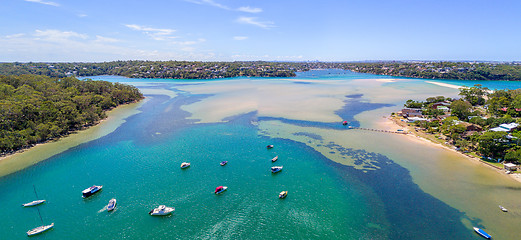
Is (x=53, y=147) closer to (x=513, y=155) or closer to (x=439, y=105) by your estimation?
(x=513, y=155)

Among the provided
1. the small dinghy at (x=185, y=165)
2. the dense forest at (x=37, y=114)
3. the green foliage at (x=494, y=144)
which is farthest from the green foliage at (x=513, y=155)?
the dense forest at (x=37, y=114)

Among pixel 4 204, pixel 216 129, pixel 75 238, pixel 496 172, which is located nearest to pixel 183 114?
pixel 216 129

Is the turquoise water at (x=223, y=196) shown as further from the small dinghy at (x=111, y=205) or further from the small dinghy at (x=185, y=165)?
the small dinghy at (x=185, y=165)

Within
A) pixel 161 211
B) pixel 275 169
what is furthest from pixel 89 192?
pixel 275 169

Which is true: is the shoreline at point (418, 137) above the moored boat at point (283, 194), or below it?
above

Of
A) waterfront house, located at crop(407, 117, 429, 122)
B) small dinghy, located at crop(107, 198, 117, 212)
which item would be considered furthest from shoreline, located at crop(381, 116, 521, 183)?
small dinghy, located at crop(107, 198, 117, 212)

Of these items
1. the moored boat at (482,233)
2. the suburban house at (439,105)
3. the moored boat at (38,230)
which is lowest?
the moored boat at (482,233)
